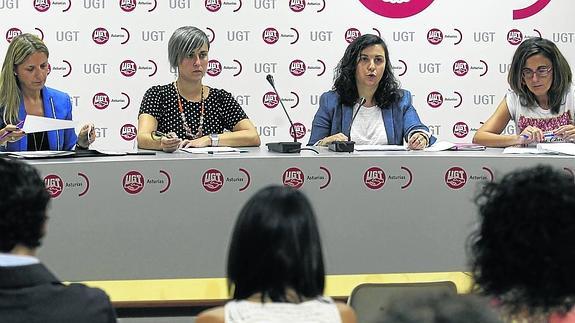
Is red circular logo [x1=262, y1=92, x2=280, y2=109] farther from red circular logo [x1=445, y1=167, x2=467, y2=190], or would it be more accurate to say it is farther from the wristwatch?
red circular logo [x1=445, y1=167, x2=467, y2=190]

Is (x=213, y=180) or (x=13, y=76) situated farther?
(x=13, y=76)

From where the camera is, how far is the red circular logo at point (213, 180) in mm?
3117

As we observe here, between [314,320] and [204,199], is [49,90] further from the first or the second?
[314,320]

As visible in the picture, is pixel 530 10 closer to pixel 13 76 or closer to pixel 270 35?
pixel 270 35

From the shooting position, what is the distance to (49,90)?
384 centimetres

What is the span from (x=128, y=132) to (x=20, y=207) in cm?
385

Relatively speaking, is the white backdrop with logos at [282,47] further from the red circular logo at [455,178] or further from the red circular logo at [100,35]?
the red circular logo at [455,178]

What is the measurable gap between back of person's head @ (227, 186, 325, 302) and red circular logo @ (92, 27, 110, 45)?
13.0 ft

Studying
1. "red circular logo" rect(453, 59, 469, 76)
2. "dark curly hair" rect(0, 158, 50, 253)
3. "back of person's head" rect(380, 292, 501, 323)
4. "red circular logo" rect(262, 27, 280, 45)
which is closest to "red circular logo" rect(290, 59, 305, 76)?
"red circular logo" rect(262, 27, 280, 45)

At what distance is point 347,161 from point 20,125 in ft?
4.63

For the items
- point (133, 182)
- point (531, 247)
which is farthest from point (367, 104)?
point (531, 247)

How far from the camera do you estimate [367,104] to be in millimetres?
4082

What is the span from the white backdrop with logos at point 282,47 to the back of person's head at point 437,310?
4487mm

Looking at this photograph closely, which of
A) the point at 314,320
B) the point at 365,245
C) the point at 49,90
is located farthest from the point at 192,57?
the point at 314,320
